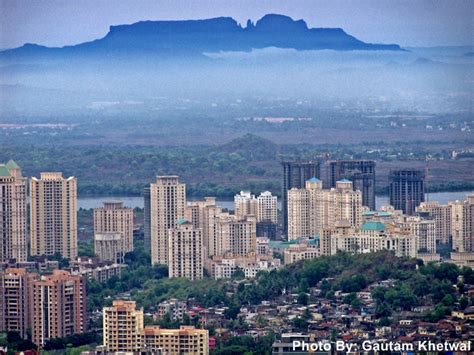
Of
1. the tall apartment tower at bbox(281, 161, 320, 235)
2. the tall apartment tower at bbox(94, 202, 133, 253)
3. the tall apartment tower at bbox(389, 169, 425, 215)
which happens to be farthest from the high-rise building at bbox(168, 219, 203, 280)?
the tall apartment tower at bbox(281, 161, 320, 235)

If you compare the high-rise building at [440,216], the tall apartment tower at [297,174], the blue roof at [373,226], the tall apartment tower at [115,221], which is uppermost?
the tall apartment tower at [297,174]

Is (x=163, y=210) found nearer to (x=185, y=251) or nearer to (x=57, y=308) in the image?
(x=185, y=251)

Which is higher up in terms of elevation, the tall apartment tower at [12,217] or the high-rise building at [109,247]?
the tall apartment tower at [12,217]

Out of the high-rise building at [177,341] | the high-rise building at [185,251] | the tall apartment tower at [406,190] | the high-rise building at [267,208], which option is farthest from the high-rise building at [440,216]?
the high-rise building at [177,341]

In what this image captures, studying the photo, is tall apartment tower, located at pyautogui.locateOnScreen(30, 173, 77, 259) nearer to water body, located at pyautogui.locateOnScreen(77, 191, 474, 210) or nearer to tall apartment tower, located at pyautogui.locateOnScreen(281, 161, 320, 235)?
water body, located at pyautogui.locateOnScreen(77, 191, 474, 210)

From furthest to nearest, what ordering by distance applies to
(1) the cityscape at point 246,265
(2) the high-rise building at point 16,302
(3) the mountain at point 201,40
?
(3) the mountain at point 201,40
(2) the high-rise building at point 16,302
(1) the cityscape at point 246,265

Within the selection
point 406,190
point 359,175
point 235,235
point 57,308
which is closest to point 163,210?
point 235,235

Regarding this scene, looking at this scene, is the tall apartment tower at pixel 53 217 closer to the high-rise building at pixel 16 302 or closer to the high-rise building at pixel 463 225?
the high-rise building at pixel 463 225
